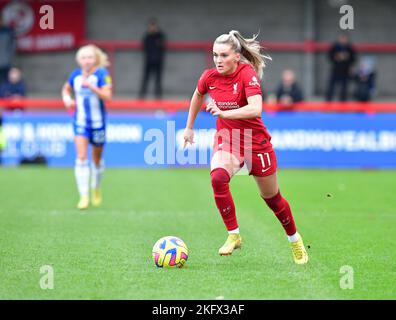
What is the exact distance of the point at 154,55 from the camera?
2570 cm

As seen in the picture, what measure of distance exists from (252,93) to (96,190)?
18.8 ft

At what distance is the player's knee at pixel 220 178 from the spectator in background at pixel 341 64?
16.7 metres

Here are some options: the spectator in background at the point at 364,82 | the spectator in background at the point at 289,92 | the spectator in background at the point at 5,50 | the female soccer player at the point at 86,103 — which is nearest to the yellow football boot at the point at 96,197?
the female soccer player at the point at 86,103

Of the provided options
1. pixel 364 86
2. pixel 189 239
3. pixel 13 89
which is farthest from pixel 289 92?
pixel 189 239

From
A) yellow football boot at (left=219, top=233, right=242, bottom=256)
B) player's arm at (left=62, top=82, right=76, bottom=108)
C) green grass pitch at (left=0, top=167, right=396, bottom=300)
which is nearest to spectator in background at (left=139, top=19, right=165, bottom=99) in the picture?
green grass pitch at (left=0, top=167, right=396, bottom=300)

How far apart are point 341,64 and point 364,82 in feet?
3.28

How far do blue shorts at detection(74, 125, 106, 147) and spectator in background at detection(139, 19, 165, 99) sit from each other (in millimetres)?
12410

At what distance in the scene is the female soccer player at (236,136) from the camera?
861 centimetres

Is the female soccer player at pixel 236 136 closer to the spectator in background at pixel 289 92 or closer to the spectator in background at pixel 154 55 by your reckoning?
the spectator in background at pixel 289 92

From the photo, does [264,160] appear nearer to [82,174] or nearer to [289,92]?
[82,174]

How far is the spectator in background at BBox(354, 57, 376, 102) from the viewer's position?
82.9 feet

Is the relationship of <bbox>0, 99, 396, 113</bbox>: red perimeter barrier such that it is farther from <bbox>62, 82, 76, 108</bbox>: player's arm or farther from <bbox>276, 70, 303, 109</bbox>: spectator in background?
<bbox>62, 82, 76, 108</bbox>: player's arm

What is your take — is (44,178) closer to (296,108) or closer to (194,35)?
(296,108)

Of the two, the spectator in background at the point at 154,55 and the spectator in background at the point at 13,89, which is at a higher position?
the spectator in background at the point at 154,55
